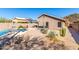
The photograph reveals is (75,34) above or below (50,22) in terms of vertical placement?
below

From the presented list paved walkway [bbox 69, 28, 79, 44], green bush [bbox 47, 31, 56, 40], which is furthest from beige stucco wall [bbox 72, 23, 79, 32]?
green bush [bbox 47, 31, 56, 40]

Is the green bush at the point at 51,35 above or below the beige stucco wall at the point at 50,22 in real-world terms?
below

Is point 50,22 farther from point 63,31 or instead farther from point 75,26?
point 75,26

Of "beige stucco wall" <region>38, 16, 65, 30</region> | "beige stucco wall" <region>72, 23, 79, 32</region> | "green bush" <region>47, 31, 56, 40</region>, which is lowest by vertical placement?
"green bush" <region>47, 31, 56, 40</region>

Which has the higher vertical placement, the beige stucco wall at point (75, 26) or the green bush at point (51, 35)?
the beige stucco wall at point (75, 26)

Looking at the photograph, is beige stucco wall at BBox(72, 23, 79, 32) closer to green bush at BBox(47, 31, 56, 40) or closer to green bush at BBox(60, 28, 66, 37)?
green bush at BBox(60, 28, 66, 37)

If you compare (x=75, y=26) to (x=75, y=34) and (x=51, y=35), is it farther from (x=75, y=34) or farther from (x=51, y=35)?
(x=51, y=35)

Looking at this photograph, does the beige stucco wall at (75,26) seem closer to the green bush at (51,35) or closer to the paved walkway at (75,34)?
the paved walkway at (75,34)

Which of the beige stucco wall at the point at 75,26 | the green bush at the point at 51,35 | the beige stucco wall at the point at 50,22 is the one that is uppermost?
the beige stucco wall at the point at 50,22

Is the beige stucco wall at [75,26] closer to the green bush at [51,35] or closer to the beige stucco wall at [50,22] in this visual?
the beige stucco wall at [50,22]

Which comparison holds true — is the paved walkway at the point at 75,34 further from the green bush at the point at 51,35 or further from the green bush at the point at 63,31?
the green bush at the point at 51,35

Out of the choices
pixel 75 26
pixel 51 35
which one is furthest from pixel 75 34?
pixel 51 35

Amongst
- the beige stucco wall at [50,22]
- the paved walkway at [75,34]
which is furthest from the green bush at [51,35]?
the paved walkway at [75,34]

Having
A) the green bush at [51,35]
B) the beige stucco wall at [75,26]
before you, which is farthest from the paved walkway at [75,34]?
the green bush at [51,35]
